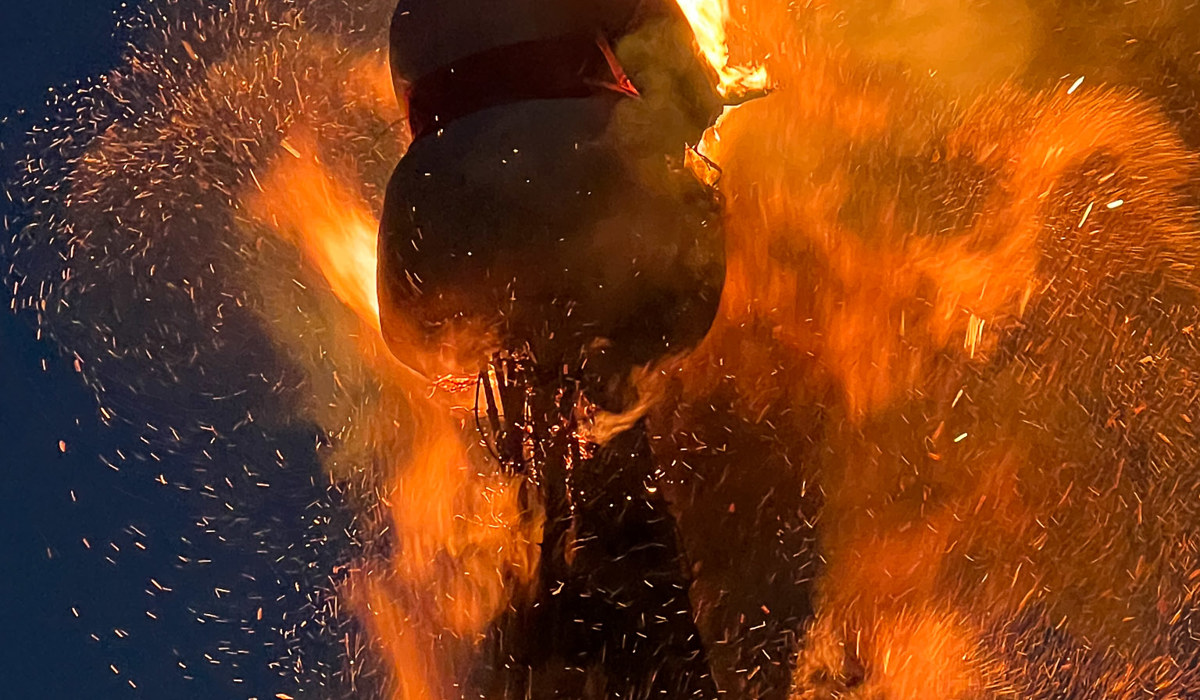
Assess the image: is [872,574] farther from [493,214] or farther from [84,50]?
[84,50]

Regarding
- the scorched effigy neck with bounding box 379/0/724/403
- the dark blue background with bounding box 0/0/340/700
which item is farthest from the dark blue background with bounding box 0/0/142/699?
the scorched effigy neck with bounding box 379/0/724/403

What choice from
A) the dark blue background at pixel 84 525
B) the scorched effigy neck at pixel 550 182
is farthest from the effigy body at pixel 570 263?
the dark blue background at pixel 84 525

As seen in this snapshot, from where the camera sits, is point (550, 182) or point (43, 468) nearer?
point (550, 182)

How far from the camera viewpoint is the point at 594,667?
1.53 ft

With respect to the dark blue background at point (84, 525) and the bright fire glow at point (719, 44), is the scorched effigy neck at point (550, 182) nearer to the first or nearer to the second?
the bright fire glow at point (719, 44)

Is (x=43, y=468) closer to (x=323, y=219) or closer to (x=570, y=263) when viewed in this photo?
(x=323, y=219)

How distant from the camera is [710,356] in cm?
47

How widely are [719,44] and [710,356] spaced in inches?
5.7

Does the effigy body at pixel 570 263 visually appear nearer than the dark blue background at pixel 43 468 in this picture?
Yes

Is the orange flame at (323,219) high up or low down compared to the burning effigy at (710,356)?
up

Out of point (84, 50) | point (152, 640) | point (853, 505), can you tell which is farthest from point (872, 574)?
point (84, 50)

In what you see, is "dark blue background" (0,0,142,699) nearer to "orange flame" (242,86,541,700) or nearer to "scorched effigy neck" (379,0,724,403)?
"orange flame" (242,86,541,700)

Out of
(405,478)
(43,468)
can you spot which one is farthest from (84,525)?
(405,478)

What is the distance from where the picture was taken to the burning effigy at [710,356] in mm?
464
